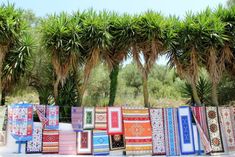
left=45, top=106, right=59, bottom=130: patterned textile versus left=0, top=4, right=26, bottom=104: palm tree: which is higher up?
left=0, top=4, right=26, bottom=104: palm tree

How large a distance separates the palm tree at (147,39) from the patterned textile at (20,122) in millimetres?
5212

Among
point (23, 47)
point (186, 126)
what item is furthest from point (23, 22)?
point (186, 126)

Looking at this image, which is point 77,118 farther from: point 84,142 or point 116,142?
point 116,142

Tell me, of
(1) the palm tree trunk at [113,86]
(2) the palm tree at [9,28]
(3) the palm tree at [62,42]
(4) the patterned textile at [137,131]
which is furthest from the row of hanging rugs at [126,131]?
(2) the palm tree at [9,28]

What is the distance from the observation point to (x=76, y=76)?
14.1m

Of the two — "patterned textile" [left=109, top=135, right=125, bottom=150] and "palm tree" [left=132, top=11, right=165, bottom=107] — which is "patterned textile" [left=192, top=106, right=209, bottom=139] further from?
"palm tree" [left=132, top=11, right=165, bottom=107]

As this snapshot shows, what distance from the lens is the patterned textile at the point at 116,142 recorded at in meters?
10.0

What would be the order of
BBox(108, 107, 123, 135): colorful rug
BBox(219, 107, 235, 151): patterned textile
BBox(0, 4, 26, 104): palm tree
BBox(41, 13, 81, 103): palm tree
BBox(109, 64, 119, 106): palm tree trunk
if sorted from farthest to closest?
BBox(109, 64, 119, 106): palm tree trunk → BBox(0, 4, 26, 104): palm tree → BBox(41, 13, 81, 103): palm tree → BBox(219, 107, 235, 151): patterned textile → BBox(108, 107, 123, 135): colorful rug

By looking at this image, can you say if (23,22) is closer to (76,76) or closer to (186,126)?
(76,76)

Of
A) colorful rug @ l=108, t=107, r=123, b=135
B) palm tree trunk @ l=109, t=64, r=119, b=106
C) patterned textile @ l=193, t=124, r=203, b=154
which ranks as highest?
palm tree trunk @ l=109, t=64, r=119, b=106

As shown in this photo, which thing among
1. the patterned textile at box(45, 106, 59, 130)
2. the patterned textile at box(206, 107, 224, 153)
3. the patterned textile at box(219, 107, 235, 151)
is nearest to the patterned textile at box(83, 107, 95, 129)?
the patterned textile at box(45, 106, 59, 130)

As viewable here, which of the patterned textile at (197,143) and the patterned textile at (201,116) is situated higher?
the patterned textile at (201,116)

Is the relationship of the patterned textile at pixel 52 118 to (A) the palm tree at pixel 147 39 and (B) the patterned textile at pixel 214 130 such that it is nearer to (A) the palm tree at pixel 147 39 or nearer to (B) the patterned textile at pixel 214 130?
(A) the palm tree at pixel 147 39

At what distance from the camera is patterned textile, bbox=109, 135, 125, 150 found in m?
10.0
